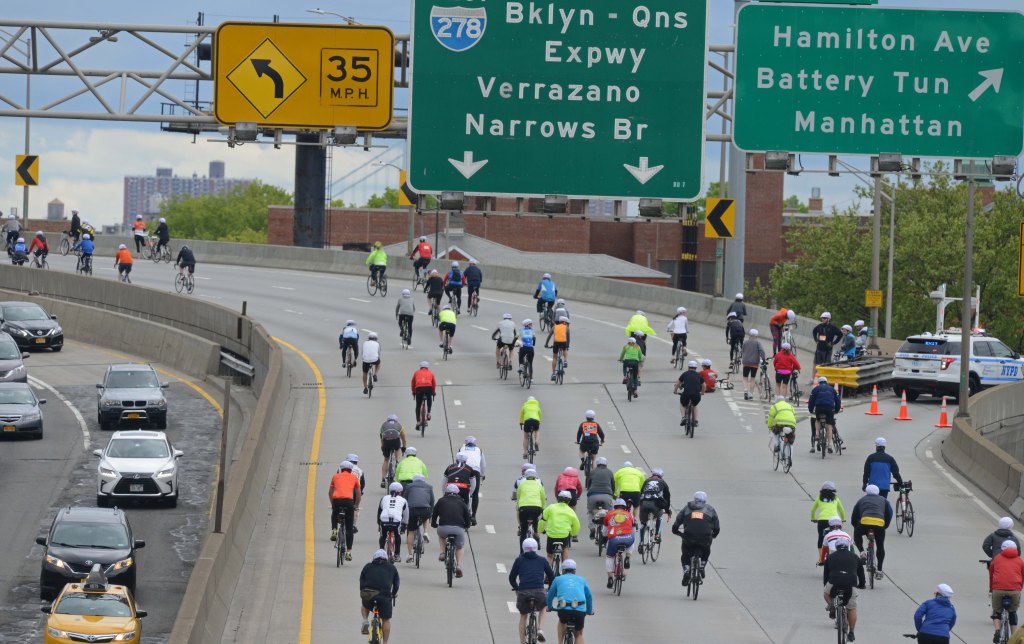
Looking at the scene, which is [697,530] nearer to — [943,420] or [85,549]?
[85,549]

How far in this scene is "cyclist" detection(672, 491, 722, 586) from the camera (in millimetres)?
22453

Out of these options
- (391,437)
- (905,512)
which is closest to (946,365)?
(905,512)

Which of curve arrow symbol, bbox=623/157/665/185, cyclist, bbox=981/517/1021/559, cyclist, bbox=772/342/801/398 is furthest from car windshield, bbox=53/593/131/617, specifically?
cyclist, bbox=772/342/801/398

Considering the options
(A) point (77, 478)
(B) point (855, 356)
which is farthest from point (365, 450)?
(B) point (855, 356)

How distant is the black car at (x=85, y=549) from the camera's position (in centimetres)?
2464

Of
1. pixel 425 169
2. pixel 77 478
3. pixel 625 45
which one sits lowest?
pixel 77 478

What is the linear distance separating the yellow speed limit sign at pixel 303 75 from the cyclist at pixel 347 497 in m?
5.66

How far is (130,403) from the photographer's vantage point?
3897 centimetres

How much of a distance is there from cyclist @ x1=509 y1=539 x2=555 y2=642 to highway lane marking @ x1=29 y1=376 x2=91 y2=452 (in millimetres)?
19512

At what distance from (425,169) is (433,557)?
6030 mm

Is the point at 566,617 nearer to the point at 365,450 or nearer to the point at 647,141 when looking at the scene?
the point at 647,141

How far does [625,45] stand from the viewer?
23688 millimetres

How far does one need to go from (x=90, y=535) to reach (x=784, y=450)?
13.2 meters

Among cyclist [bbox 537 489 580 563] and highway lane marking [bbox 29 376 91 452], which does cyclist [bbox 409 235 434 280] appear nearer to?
highway lane marking [bbox 29 376 91 452]
